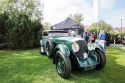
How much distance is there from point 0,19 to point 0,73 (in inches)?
313

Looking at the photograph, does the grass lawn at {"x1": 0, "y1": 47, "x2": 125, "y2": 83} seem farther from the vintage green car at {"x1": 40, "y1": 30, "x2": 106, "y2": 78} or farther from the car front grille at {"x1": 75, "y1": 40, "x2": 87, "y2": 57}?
the car front grille at {"x1": 75, "y1": 40, "x2": 87, "y2": 57}

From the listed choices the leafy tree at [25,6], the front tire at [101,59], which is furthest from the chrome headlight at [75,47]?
the leafy tree at [25,6]

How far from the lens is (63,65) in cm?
681

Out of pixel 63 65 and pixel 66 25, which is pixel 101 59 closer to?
pixel 63 65

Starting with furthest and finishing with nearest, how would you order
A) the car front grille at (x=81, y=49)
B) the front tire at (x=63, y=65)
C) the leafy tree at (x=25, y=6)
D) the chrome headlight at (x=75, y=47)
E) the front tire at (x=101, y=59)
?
the leafy tree at (x=25, y=6)
the front tire at (x=101, y=59)
the car front grille at (x=81, y=49)
the chrome headlight at (x=75, y=47)
the front tire at (x=63, y=65)

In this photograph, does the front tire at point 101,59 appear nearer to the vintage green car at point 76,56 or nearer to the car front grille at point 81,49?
the vintage green car at point 76,56

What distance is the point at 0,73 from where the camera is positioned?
7.13 metres

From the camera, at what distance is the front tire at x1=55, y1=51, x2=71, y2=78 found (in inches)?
253

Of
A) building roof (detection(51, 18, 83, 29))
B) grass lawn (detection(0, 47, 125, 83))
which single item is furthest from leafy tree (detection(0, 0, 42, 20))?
grass lawn (detection(0, 47, 125, 83))

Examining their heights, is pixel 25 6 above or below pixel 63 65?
above

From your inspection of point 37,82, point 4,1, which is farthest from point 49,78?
point 4,1

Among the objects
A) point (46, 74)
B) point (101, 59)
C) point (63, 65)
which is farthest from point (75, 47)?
point (46, 74)

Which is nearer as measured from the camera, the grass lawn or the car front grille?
the grass lawn

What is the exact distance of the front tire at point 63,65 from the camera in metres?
6.42
